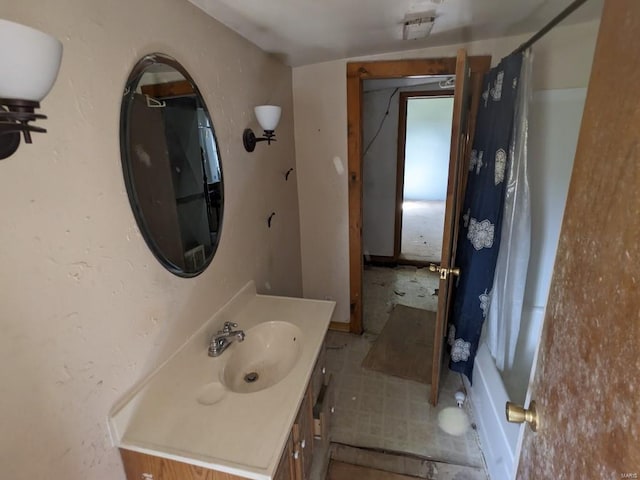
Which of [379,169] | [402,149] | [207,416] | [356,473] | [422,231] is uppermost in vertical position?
[402,149]

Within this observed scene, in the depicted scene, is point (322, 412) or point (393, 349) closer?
point (322, 412)

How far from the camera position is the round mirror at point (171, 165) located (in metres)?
0.93

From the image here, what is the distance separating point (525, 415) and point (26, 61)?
117 centimetres

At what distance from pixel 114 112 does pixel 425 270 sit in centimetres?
361

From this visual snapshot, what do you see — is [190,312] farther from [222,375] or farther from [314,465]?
[314,465]

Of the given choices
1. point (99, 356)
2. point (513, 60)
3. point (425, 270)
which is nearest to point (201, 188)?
point (99, 356)

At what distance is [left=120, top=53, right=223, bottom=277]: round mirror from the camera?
0.93 metres

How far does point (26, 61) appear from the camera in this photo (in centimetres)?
48

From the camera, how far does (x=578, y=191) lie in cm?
64

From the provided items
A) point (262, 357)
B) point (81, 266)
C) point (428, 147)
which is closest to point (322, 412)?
point (262, 357)

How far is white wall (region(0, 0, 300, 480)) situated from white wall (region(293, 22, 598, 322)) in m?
1.07

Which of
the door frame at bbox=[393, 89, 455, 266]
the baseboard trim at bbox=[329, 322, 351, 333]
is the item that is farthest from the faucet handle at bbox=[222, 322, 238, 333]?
the door frame at bbox=[393, 89, 455, 266]

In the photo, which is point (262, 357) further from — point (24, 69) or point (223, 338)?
point (24, 69)

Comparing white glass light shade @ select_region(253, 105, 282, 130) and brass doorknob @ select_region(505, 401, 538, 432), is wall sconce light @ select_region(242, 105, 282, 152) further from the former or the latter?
brass doorknob @ select_region(505, 401, 538, 432)
